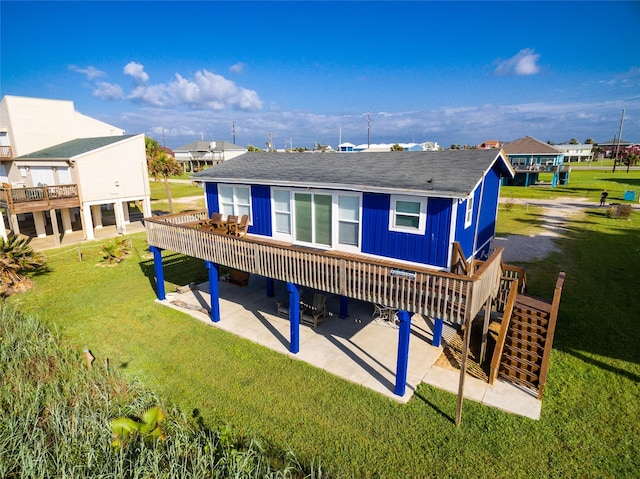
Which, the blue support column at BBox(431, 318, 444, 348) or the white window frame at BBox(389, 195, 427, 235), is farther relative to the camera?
the blue support column at BBox(431, 318, 444, 348)

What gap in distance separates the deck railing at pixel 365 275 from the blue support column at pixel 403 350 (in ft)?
0.97

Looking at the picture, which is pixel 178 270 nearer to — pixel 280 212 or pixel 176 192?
pixel 280 212

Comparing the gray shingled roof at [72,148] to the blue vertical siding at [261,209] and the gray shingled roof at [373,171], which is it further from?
the blue vertical siding at [261,209]

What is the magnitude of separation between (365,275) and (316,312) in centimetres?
398

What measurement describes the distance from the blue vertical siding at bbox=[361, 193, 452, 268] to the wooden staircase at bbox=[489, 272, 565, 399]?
2418 mm

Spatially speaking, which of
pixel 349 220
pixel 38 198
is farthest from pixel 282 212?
pixel 38 198

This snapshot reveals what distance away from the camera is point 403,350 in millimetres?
8297

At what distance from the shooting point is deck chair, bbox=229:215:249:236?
1307 centimetres

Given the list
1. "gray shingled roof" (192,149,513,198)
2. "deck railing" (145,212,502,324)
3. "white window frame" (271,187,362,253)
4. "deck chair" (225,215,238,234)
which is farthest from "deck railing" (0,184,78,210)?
"white window frame" (271,187,362,253)

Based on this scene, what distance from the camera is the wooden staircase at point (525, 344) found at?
879cm

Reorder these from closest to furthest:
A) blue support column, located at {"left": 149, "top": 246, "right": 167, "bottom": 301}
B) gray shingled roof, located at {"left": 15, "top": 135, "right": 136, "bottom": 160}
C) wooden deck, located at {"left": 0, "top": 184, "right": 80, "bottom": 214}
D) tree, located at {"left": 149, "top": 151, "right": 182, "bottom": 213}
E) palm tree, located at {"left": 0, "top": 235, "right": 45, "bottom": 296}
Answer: blue support column, located at {"left": 149, "top": 246, "right": 167, "bottom": 301} → palm tree, located at {"left": 0, "top": 235, "right": 45, "bottom": 296} → wooden deck, located at {"left": 0, "top": 184, "right": 80, "bottom": 214} → gray shingled roof, located at {"left": 15, "top": 135, "right": 136, "bottom": 160} → tree, located at {"left": 149, "top": 151, "right": 182, "bottom": 213}

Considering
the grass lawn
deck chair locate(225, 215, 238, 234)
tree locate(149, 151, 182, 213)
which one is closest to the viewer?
the grass lawn

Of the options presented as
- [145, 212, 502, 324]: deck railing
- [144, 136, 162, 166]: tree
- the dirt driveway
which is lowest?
the dirt driveway

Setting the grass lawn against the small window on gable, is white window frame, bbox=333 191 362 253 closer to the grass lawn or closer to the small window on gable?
the small window on gable
